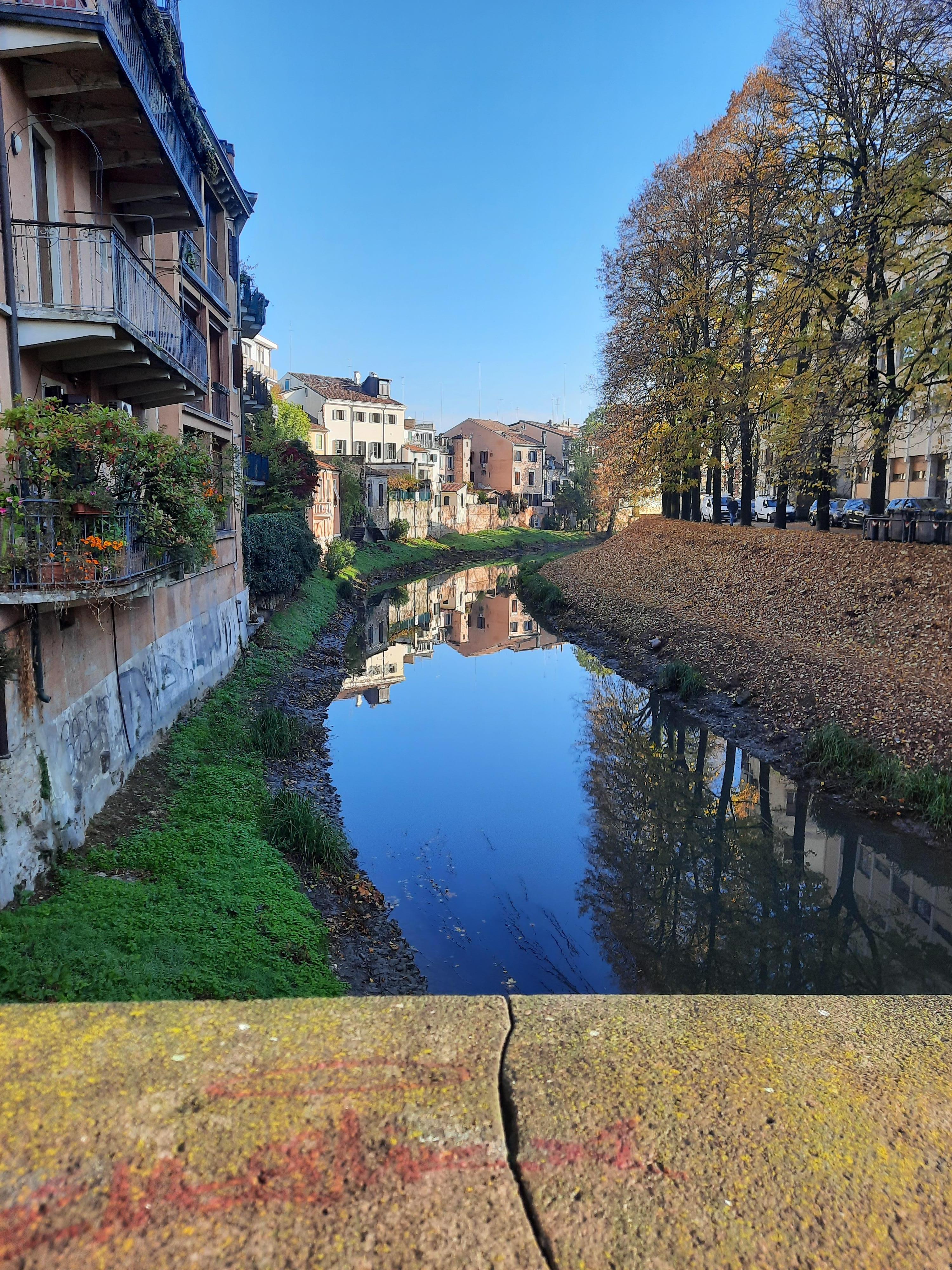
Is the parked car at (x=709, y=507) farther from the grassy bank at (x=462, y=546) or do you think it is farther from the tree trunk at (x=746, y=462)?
the tree trunk at (x=746, y=462)

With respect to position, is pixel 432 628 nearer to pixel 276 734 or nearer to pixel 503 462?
pixel 276 734

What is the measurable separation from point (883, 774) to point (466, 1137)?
1201 cm

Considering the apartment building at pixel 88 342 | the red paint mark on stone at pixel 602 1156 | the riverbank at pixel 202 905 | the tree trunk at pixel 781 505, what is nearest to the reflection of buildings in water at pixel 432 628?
the riverbank at pixel 202 905

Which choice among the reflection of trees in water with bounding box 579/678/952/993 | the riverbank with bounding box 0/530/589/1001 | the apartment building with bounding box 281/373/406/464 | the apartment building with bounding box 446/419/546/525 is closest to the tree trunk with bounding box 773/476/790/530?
the reflection of trees in water with bounding box 579/678/952/993

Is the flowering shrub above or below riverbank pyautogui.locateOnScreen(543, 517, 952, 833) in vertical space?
above

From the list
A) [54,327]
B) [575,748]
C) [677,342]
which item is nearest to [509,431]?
[677,342]

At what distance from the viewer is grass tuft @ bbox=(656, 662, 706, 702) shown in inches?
727

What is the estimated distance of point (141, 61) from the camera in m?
9.98

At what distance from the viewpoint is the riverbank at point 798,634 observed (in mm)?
14312

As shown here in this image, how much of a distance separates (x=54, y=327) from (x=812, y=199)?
19.4 metres

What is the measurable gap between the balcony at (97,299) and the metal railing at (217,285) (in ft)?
22.6

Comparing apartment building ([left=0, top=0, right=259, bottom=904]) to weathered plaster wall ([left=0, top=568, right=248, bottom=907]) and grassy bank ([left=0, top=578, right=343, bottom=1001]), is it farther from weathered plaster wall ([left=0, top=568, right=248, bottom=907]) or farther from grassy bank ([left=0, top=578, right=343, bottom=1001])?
grassy bank ([left=0, top=578, right=343, bottom=1001])

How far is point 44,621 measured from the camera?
25.6 ft

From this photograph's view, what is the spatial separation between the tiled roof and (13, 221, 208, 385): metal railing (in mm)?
52853
